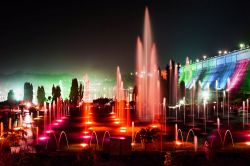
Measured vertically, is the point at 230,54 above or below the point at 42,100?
above

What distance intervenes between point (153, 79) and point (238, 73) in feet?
74.8

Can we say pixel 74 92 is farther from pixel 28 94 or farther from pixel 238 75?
pixel 238 75

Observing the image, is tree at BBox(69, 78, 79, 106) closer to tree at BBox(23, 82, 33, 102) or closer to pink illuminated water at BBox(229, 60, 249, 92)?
tree at BBox(23, 82, 33, 102)

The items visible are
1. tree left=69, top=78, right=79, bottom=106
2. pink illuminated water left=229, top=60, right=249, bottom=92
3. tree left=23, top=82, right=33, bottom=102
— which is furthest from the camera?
tree left=23, top=82, right=33, bottom=102

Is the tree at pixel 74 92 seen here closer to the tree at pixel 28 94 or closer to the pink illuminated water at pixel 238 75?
the tree at pixel 28 94

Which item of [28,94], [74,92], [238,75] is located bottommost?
[28,94]

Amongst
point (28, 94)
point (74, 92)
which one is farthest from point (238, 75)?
point (28, 94)

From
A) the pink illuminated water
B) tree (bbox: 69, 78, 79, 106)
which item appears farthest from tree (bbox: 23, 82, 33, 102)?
the pink illuminated water

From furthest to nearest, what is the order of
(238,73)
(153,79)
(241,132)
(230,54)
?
(230,54), (238,73), (153,79), (241,132)

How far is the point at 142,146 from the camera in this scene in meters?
12.6

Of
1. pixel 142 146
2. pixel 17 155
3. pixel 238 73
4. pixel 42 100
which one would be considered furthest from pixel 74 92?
pixel 17 155

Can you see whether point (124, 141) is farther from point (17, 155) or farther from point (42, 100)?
point (42, 100)

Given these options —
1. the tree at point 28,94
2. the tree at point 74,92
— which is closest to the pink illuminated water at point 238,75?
the tree at point 74,92

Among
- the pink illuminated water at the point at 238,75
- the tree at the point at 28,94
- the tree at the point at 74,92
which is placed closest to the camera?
the tree at the point at 74,92
